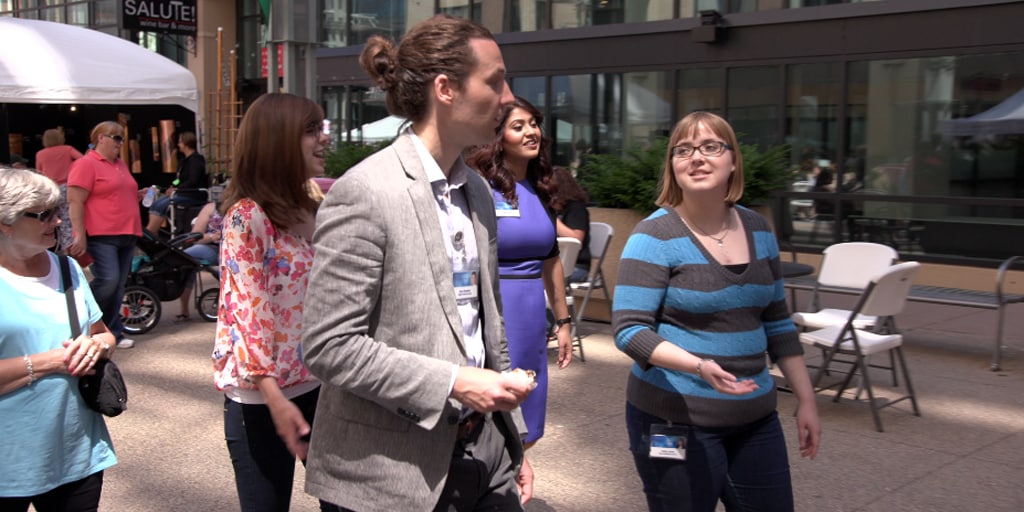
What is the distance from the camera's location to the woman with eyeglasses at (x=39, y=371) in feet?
9.61

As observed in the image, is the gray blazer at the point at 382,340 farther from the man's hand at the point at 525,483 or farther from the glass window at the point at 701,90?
the glass window at the point at 701,90

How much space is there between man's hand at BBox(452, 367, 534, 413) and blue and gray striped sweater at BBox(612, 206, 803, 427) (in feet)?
3.04

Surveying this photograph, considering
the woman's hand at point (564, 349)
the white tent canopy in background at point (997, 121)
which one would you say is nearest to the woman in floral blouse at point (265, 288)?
the woman's hand at point (564, 349)

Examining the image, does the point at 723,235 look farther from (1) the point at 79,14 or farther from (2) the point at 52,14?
(2) the point at 52,14

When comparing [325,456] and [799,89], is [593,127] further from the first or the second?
[325,456]

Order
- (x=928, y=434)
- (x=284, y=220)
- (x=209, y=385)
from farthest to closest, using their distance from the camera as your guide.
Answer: (x=209, y=385) < (x=928, y=434) < (x=284, y=220)

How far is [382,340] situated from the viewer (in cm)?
216

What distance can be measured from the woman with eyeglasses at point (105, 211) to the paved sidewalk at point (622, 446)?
2.06 ft

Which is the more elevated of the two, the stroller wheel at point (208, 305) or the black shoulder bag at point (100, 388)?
the black shoulder bag at point (100, 388)

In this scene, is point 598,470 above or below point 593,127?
below

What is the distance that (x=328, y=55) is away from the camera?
19812 mm

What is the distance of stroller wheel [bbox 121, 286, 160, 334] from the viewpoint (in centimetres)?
929

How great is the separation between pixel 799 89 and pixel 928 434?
806cm

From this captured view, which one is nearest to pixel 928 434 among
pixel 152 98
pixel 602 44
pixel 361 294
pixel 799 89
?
pixel 361 294
